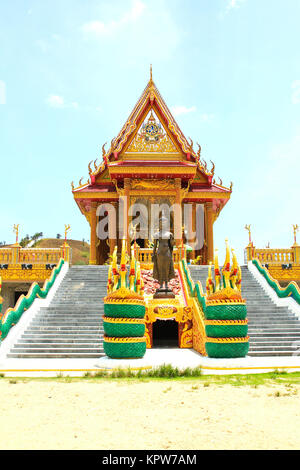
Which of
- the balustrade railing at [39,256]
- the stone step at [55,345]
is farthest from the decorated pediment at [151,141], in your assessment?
the stone step at [55,345]

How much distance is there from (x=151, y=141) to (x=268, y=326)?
37.9ft

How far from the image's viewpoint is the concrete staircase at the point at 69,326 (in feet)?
28.6

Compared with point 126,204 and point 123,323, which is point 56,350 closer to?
point 123,323

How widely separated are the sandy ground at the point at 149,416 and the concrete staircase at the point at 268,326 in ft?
13.1

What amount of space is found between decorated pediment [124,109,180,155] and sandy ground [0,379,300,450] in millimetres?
14641

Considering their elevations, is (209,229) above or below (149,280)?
above

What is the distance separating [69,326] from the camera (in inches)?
394

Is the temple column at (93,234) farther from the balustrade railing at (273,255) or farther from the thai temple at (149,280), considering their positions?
the balustrade railing at (273,255)

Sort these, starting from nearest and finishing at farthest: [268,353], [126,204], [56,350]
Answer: [268,353], [56,350], [126,204]

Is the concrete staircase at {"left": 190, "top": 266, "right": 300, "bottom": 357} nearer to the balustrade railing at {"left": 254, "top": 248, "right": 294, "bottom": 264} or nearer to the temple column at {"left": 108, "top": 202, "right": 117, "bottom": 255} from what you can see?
the balustrade railing at {"left": 254, "top": 248, "right": 294, "bottom": 264}

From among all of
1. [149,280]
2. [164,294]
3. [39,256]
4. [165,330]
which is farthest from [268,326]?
[39,256]

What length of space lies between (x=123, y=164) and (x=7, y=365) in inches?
460

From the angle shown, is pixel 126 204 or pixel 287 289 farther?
pixel 126 204
